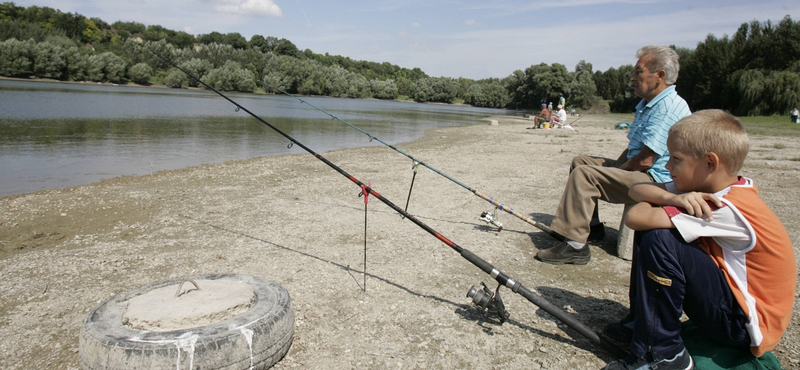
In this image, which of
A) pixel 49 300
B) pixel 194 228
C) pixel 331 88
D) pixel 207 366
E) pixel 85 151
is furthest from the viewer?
pixel 331 88

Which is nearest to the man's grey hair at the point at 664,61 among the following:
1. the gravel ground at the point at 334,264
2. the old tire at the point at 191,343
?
the gravel ground at the point at 334,264

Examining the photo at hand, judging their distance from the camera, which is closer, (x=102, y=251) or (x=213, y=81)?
(x=102, y=251)

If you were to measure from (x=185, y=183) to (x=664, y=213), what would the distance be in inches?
333

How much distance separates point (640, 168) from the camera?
4320 millimetres

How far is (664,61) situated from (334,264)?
3628mm

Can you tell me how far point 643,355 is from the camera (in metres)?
2.53

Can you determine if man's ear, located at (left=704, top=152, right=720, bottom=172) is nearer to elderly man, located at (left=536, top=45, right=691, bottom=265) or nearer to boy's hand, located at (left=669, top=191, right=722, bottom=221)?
boy's hand, located at (left=669, top=191, right=722, bottom=221)

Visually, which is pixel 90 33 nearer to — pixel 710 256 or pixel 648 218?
pixel 648 218

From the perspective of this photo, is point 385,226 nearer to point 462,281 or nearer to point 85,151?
point 462,281

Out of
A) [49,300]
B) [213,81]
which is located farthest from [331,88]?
[49,300]

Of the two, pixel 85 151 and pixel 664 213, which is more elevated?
pixel 664 213

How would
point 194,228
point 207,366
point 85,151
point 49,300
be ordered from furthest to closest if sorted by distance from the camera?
point 85,151 < point 194,228 < point 49,300 < point 207,366

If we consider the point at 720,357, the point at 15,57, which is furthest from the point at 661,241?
the point at 15,57

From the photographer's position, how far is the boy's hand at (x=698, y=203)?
2.25 m
